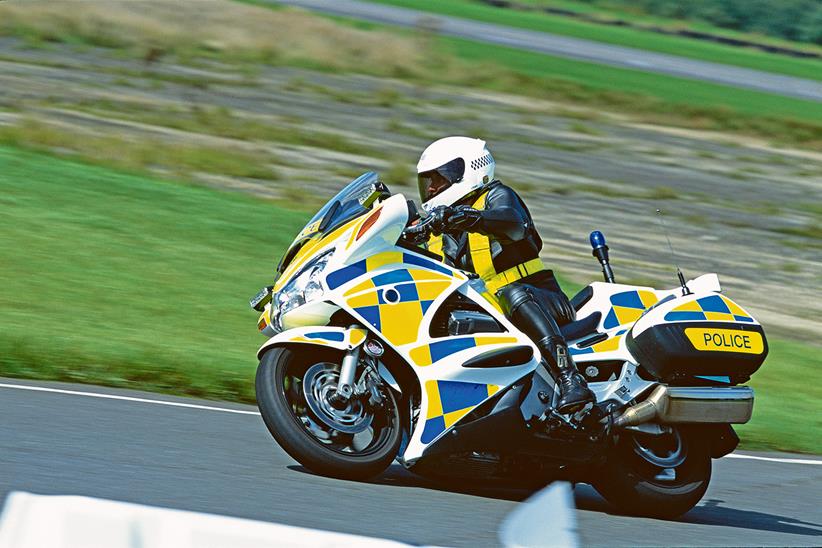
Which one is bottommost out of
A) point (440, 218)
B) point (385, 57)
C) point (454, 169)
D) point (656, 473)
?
point (385, 57)

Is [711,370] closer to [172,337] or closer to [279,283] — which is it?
[279,283]

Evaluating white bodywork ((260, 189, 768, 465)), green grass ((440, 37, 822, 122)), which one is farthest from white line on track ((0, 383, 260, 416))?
green grass ((440, 37, 822, 122))

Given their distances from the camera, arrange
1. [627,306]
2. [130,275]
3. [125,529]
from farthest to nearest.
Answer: [130,275] < [627,306] < [125,529]

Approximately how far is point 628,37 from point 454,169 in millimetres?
42319

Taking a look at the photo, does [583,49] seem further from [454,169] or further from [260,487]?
[260,487]

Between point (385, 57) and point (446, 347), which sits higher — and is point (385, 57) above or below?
below

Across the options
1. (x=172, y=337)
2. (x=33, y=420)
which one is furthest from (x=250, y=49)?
(x=33, y=420)

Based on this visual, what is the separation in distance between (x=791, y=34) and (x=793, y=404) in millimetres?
45569

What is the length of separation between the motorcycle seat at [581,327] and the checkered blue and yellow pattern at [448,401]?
0.56m

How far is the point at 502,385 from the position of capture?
21.8ft

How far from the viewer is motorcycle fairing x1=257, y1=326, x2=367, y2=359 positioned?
20.6 ft

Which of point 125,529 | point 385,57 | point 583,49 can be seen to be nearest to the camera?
point 125,529

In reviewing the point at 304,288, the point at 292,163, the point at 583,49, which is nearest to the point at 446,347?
the point at 304,288

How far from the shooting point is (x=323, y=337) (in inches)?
248
